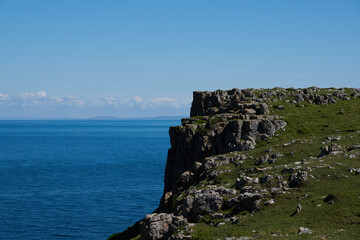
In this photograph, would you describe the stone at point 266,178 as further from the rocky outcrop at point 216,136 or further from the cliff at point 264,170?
the rocky outcrop at point 216,136

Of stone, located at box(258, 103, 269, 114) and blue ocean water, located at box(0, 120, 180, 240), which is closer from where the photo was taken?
stone, located at box(258, 103, 269, 114)

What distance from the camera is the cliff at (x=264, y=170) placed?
116 feet

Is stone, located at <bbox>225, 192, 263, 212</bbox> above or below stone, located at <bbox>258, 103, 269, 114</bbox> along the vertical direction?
below

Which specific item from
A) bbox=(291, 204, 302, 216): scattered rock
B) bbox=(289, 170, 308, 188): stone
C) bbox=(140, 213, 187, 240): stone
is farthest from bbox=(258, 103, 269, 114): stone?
bbox=(291, 204, 302, 216): scattered rock

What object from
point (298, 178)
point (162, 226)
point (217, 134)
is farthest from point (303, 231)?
point (217, 134)

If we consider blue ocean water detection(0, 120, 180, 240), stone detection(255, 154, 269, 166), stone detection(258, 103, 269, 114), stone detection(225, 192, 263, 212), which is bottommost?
blue ocean water detection(0, 120, 180, 240)

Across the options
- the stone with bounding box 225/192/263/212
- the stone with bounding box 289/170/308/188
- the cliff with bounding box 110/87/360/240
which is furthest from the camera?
the stone with bounding box 289/170/308/188

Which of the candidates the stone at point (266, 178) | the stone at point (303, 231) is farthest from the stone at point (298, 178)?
the stone at point (303, 231)

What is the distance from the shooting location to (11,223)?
291 feet

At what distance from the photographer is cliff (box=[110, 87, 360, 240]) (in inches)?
1388

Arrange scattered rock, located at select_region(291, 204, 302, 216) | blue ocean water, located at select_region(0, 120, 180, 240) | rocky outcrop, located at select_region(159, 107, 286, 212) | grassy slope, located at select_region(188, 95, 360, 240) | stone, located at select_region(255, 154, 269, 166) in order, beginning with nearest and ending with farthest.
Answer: grassy slope, located at select_region(188, 95, 360, 240) → scattered rock, located at select_region(291, 204, 302, 216) → stone, located at select_region(255, 154, 269, 166) → rocky outcrop, located at select_region(159, 107, 286, 212) → blue ocean water, located at select_region(0, 120, 180, 240)

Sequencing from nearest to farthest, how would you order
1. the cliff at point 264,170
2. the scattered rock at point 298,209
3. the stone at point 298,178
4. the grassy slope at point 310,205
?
the grassy slope at point 310,205 → the cliff at point 264,170 → the scattered rock at point 298,209 → the stone at point 298,178

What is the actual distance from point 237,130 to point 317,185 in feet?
83.3

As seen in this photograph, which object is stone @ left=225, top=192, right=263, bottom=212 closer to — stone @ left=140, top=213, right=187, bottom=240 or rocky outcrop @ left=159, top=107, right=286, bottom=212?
stone @ left=140, top=213, right=187, bottom=240
